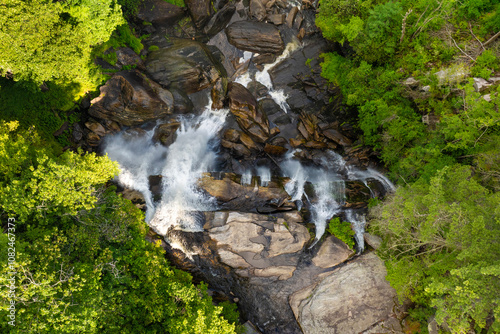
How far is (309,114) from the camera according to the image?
Result: 86.6 ft

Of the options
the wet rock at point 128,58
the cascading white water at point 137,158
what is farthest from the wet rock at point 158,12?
the cascading white water at point 137,158

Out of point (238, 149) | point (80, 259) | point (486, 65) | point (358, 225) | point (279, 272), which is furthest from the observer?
point (238, 149)

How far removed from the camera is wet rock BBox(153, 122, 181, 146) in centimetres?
2548

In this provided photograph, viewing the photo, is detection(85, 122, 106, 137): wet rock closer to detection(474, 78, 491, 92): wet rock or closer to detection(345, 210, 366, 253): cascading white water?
detection(345, 210, 366, 253): cascading white water

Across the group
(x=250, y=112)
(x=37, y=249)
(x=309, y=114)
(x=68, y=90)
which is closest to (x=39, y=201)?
(x=37, y=249)

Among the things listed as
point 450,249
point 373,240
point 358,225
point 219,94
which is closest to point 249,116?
point 219,94

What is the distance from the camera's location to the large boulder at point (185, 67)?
26062 millimetres

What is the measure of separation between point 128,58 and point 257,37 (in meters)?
13.1

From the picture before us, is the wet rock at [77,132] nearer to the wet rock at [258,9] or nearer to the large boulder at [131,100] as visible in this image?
the large boulder at [131,100]

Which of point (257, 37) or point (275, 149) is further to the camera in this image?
point (257, 37)

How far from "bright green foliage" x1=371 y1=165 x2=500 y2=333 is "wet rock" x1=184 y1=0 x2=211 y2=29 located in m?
25.5

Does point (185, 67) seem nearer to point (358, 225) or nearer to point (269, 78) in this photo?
point (269, 78)

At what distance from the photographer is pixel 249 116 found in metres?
25.7

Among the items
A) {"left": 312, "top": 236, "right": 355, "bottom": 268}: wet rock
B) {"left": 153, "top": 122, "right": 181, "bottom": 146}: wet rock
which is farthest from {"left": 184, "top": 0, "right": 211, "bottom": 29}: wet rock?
{"left": 312, "top": 236, "right": 355, "bottom": 268}: wet rock
